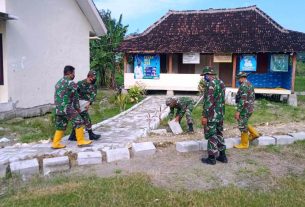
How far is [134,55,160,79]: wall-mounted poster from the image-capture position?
18.5 m

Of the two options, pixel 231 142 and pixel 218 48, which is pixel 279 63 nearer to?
pixel 218 48

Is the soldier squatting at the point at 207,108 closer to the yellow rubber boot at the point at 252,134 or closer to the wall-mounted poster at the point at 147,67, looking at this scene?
the yellow rubber boot at the point at 252,134

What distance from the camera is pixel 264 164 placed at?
6.03m

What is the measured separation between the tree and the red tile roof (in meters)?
3.78

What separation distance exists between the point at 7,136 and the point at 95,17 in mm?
7366

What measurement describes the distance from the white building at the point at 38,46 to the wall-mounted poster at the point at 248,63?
7.82 m

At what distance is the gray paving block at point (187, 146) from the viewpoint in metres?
6.66

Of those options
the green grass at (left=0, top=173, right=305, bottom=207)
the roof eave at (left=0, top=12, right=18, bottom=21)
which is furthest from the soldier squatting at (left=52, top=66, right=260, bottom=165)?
the roof eave at (left=0, top=12, right=18, bottom=21)

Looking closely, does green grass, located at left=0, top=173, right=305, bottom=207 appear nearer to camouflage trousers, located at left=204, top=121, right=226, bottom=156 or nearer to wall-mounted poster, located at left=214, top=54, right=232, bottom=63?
camouflage trousers, located at left=204, top=121, right=226, bottom=156

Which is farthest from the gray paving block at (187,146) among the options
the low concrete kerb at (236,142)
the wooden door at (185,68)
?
the wooden door at (185,68)

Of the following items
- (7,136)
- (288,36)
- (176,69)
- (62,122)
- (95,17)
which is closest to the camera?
(62,122)

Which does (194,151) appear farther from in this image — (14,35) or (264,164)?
(14,35)

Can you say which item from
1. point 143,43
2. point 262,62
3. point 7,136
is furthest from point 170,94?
point 7,136

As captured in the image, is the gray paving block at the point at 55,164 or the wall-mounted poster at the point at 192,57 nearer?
the gray paving block at the point at 55,164
